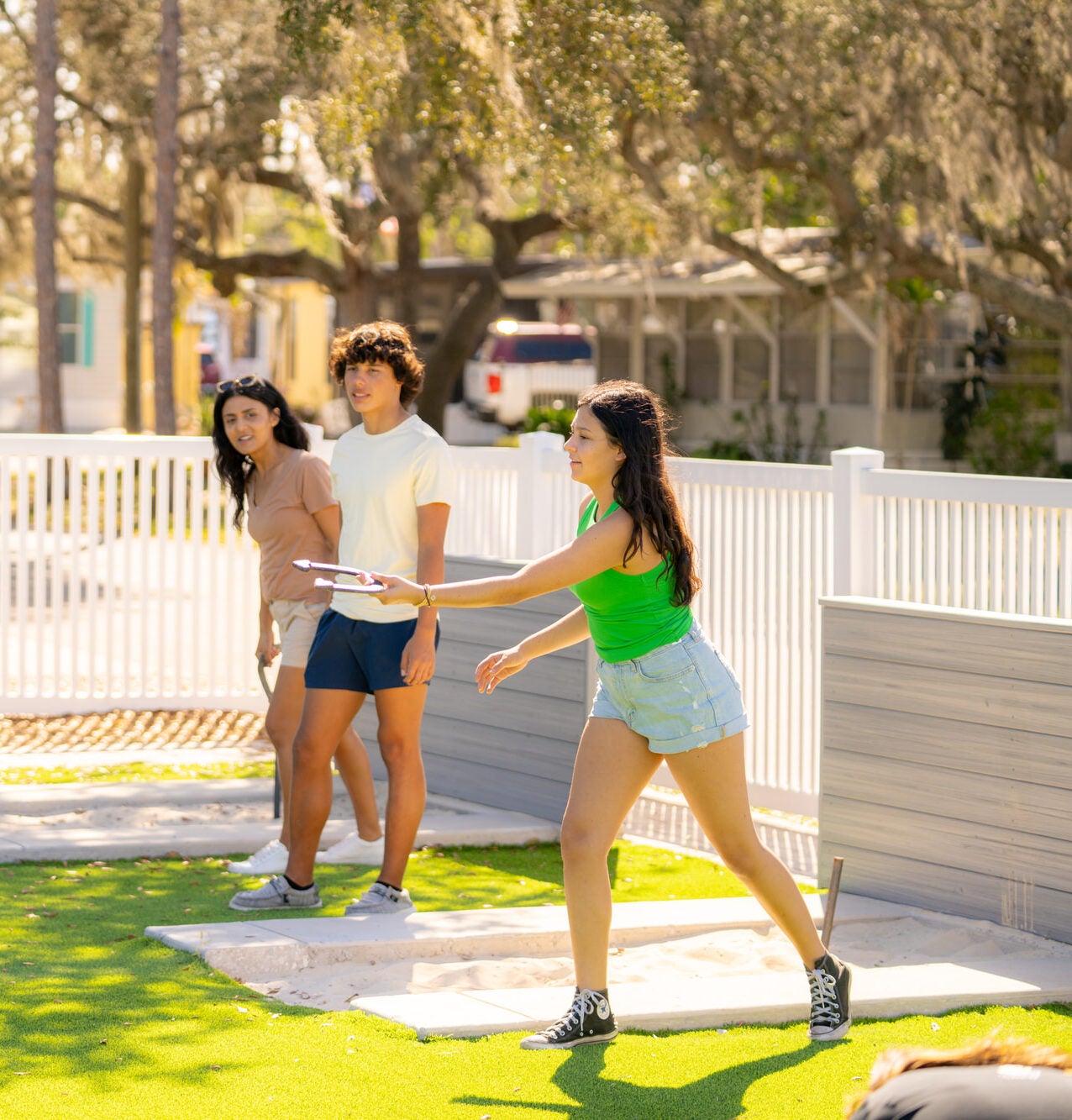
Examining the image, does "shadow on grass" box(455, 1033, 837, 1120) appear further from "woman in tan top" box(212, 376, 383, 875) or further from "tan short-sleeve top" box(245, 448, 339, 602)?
"tan short-sleeve top" box(245, 448, 339, 602)

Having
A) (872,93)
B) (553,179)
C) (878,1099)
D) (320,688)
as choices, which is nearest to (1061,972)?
(320,688)

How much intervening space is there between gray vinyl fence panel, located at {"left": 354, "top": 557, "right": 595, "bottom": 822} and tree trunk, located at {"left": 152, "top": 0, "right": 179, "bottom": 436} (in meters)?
11.0

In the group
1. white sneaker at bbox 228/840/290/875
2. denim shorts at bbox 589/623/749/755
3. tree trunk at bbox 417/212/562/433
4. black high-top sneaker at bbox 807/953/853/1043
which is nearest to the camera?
denim shorts at bbox 589/623/749/755

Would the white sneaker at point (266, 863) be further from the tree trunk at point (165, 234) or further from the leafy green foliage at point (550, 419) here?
the leafy green foliage at point (550, 419)

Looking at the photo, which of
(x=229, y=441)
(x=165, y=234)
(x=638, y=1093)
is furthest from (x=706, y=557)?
(x=165, y=234)

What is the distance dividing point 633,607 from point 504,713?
3.63 m

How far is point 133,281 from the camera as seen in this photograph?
24.9m

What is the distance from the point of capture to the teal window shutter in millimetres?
36781

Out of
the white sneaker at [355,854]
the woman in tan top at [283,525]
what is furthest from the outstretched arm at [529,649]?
the white sneaker at [355,854]

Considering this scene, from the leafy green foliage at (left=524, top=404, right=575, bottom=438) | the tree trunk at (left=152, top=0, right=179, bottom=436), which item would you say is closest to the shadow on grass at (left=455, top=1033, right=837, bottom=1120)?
Answer: the tree trunk at (left=152, top=0, right=179, bottom=436)

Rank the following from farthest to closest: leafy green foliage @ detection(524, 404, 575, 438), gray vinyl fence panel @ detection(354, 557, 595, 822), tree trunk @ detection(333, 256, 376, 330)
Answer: leafy green foliage @ detection(524, 404, 575, 438) → tree trunk @ detection(333, 256, 376, 330) → gray vinyl fence panel @ detection(354, 557, 595, 822)

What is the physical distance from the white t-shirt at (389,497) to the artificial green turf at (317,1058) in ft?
4.46

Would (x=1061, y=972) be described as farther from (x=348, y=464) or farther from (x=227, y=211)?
(x=227, y=211)

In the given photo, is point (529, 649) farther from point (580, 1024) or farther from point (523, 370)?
point (523, 370)
